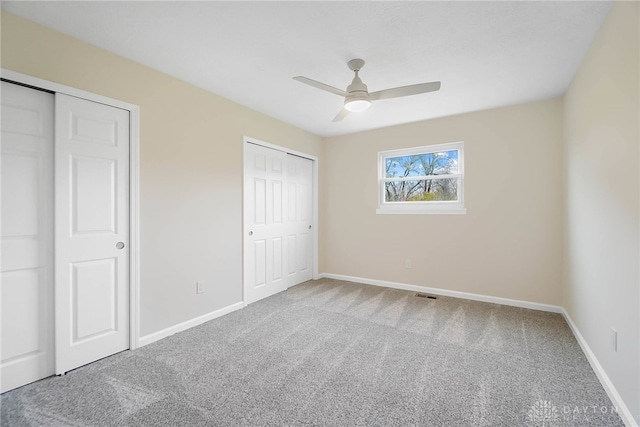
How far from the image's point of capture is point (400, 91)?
228cm

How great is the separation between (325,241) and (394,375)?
9.87ft

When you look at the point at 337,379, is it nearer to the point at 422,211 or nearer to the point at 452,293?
the point at 452,293

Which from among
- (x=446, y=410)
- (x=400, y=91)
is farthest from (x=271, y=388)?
(x=400, y=91)

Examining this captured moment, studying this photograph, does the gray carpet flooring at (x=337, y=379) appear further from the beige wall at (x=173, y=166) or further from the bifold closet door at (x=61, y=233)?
the beige wall at (x=173, y=166)

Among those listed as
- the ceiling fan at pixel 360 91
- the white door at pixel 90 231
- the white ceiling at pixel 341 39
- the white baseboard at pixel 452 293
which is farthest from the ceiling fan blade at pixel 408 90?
the white baseboard at pixel 452 293

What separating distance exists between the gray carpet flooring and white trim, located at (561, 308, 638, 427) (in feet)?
0.13

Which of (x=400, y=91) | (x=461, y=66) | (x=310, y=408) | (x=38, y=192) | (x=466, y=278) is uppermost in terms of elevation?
(x=461, y=66)

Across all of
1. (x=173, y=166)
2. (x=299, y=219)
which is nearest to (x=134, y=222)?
(x=173, y=166)

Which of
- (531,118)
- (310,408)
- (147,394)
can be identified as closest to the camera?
(310,408)

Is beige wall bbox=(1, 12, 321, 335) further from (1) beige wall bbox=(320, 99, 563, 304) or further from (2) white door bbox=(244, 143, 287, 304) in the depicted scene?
(1) beige wall bbox=(320, 99, 563, 304)

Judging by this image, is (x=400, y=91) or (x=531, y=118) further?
(x=531, y=118)

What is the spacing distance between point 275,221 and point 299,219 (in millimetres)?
583

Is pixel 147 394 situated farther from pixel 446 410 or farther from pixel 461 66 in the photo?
pixel 461 66

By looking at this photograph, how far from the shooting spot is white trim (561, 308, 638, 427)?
5.04 feet
